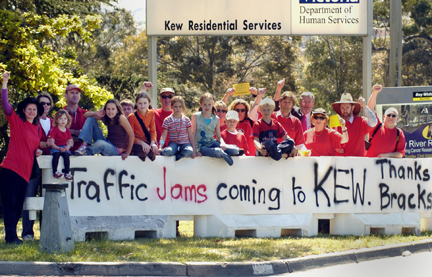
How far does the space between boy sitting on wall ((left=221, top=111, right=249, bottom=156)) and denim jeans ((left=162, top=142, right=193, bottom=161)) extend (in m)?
0.80

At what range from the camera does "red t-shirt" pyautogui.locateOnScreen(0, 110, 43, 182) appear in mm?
7004

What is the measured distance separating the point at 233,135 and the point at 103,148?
197cm

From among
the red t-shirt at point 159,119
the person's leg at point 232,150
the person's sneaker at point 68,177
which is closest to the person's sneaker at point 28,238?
the person's sneaker at point 68,177

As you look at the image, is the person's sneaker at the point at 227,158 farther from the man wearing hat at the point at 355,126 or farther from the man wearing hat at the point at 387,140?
the man wearing hat at the point at 387,140

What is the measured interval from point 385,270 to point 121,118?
12.7 ft

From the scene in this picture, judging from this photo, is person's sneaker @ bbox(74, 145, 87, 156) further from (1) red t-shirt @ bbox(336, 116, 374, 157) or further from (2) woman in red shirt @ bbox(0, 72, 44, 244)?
(1) red t-shirt @ bbox(336, 116, 374, 157)

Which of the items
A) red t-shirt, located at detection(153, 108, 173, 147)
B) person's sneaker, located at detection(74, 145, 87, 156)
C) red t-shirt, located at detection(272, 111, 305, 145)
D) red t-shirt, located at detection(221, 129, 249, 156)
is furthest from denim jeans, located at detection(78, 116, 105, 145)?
red t-shirt, located at detection(272, 111, 305, 145)

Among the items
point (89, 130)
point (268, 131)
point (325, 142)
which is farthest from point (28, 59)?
point (325, 142)

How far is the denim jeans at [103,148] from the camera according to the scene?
764cm

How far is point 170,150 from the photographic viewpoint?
25.5 ft

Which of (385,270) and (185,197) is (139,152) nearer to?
(185,197)

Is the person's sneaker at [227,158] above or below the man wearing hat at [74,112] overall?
below

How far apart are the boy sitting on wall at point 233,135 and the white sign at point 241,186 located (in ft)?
1.47

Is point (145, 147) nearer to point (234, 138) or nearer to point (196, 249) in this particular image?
point (234, 138)
